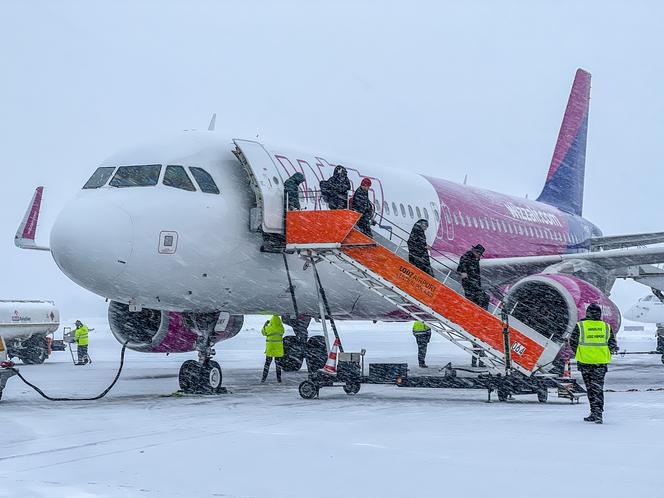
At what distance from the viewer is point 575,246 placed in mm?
22641

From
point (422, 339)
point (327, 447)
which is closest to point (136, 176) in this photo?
point (327, 447)

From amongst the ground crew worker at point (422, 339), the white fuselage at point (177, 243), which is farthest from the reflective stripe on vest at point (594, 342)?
the ground crew worker at point (422, 339)

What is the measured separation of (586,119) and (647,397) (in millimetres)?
15502

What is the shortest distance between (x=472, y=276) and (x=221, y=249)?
3.77 meters

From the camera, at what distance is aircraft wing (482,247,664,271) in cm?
1529

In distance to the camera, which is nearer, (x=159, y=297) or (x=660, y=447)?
(x=660, y=447)

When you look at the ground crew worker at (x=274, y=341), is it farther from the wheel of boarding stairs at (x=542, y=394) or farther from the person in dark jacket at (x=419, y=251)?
the wheel of boarding stairs at (x=542, y=394)

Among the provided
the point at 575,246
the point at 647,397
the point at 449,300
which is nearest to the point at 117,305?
the point at 449,300

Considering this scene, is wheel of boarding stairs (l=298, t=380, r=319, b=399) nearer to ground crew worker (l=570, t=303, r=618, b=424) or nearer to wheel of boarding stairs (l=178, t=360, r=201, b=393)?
wheel of boarding stairs (l=178, t=360, r=201, b=393)

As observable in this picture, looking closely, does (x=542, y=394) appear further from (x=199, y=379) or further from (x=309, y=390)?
(x=199, y=379)

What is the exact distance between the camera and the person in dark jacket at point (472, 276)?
42.1 feet

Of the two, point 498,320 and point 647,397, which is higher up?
point 498,320

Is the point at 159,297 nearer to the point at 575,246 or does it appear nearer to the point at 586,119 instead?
the point at 575,246

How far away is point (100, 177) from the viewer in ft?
38.9
